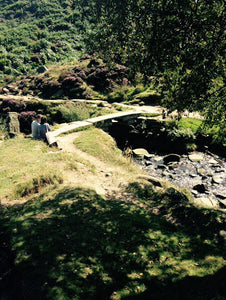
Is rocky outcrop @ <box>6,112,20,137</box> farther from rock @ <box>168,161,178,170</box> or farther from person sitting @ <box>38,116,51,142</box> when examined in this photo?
rock @ <box>168,161,178,170</box>

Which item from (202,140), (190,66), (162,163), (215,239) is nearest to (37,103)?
(162,163)

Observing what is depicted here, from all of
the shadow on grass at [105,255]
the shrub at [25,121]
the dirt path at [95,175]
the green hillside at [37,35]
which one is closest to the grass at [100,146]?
the dirt path at [95,175]

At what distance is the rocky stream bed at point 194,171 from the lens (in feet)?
32.1

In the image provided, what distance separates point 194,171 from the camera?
38.8 feet

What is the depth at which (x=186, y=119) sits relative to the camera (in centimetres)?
1596

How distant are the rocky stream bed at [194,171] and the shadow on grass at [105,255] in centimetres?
505

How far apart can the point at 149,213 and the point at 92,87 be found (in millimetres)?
20507

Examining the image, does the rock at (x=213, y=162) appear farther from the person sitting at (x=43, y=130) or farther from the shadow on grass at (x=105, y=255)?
the person sitting at (x=43, y=130)

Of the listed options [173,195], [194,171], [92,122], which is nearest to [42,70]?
[92,122]

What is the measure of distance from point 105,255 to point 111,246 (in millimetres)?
292

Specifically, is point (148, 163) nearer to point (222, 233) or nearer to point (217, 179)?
point (217, 179)

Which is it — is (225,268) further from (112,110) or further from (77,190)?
(112,110)

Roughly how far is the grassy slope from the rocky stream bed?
12.3 feet

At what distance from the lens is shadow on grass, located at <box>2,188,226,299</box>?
3.19 m
